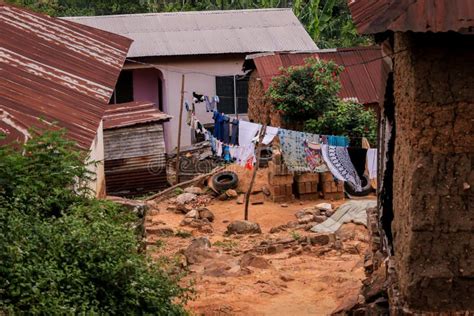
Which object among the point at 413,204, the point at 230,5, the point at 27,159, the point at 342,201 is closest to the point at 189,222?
the point at 342,201

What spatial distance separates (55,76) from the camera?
41.4 feet

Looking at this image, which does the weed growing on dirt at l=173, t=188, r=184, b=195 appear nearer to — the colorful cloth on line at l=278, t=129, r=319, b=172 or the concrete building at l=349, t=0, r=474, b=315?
the colorful cloth on line at l=278, t=129, r=319, b=172

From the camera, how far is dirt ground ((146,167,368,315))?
481 inches

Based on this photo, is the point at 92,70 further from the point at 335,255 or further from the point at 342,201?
the point at 342,201

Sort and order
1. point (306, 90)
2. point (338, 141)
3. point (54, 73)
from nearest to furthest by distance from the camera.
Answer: point (54, 73), point (338, 141), point (306, 90)

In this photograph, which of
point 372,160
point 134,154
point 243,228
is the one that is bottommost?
point 243,228

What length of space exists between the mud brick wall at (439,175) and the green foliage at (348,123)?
40.0 ft

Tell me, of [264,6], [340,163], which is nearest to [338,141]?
[340,163]

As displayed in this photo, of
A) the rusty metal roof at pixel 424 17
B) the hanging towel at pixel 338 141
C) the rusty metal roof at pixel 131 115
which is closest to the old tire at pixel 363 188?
the hanging towel at pixel 338 141

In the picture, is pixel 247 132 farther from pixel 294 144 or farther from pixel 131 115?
pixel 131 115

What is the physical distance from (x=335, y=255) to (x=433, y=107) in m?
7.90

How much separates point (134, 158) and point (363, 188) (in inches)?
214

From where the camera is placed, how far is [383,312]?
8.96 meters

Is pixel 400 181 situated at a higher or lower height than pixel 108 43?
lower
